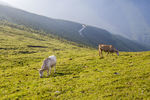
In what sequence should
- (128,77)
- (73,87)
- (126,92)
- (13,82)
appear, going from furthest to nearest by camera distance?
(13,82) < (128,77) < (73,87) < (126,92)

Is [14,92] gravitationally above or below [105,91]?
below

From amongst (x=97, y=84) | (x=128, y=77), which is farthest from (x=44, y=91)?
(x=128, y=77)

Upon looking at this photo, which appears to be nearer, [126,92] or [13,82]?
[126,92]

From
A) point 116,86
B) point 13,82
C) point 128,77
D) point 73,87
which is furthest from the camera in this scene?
point 13,82

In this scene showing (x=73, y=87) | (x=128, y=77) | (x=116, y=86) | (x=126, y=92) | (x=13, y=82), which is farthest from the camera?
(x=13, y=82)

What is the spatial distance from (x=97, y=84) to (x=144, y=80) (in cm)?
535

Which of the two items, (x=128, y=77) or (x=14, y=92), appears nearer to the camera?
(x=14, y=92)

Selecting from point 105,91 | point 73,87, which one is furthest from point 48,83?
point 105,91

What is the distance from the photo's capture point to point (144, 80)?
15406 millimetres

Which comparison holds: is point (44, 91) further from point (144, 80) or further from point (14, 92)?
point (144, 80)

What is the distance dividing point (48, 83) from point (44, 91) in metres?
2.13

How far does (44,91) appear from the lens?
593 inches

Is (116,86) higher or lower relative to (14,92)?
higher

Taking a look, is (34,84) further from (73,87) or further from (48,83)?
(73,87)
